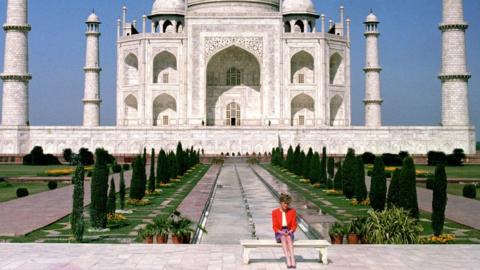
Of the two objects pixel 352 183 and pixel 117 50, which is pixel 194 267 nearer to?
pixel 352 183

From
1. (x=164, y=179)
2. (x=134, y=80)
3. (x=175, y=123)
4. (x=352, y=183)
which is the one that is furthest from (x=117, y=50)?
(x=352, y=183)

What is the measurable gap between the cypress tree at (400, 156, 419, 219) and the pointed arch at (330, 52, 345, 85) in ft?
91.1

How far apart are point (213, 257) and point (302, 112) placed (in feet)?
97.9

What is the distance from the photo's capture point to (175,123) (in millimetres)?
35875

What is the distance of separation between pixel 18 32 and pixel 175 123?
942cm

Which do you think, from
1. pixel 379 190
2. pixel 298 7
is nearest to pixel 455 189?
pixel 379 190

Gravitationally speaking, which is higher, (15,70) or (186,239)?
(15,70)

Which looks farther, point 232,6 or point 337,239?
point 232,6

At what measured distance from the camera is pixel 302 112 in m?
36.1

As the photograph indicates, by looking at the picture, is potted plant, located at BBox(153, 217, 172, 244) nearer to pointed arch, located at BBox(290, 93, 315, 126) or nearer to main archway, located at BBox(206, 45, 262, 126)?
main archway, located at BBox(206, 45, 262, 126)

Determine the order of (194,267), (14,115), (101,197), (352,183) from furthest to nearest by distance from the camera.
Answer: (14,115), (352,183), (101,197), (194,267)

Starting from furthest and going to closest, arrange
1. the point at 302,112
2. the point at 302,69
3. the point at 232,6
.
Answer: the point at 232,6 < the point at 302,69 < the point at 302,112

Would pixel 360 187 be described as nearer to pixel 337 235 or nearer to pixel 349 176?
pixel 349 176

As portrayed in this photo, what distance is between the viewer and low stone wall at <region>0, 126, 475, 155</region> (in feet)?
102
